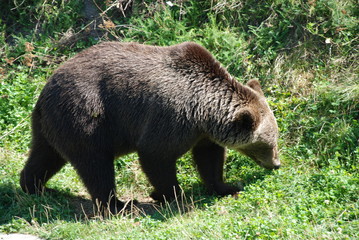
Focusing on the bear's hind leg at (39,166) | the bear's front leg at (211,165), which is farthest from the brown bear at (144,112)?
the bear's front leg at (211,165)

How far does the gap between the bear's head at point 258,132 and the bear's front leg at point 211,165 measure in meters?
0.37

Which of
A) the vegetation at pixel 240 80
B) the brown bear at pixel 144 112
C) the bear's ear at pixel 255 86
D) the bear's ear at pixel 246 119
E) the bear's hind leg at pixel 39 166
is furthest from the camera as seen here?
the bear's ear at pixel 255 86

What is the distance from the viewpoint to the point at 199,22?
1107 cm

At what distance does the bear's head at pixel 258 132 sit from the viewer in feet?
24.3

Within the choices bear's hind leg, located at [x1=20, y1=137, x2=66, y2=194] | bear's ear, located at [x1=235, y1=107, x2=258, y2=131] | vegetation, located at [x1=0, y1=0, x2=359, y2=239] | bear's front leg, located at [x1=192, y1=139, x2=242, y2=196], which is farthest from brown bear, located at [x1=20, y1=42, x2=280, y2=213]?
vegetation, located at [x1=0, y1=0, x2=359, y2=239]

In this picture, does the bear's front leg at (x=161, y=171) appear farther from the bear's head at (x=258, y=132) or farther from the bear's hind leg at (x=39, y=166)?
the bear's hind leg at (x=39, y=166)

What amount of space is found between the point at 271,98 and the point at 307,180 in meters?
2.45

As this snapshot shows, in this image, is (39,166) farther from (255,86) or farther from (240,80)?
(240,80)

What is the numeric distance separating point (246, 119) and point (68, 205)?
2916 millimetres

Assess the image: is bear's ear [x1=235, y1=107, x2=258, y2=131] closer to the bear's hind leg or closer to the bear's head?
the bear's head

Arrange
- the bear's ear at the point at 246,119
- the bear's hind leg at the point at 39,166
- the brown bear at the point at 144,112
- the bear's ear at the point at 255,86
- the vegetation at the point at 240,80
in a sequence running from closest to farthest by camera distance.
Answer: the vegetation at the point at 240,80 → the bear's ear at the point at 246,119 → the brown bear at the point at 144,112 → the bear's hind leg at the point at 39,166 → the bear's ear at the point at 255,86

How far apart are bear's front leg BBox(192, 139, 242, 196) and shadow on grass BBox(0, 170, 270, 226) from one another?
0.19 metres

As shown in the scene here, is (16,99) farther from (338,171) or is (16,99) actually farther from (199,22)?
(338,171)

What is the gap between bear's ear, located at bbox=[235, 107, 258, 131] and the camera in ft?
23.9
